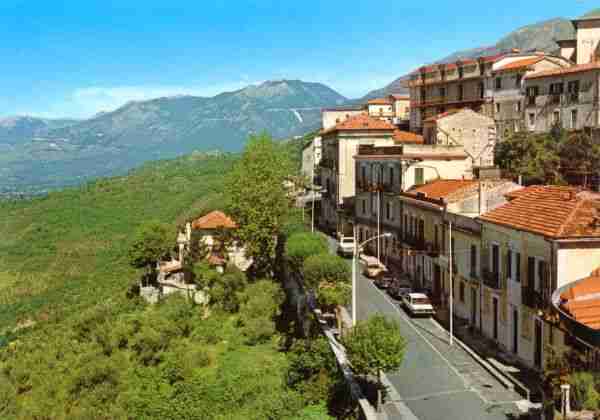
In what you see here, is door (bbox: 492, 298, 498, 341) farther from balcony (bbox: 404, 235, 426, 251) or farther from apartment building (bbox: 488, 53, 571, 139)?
apartment building (bbox: 488, 53, 571, 139)

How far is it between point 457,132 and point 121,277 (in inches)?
1741

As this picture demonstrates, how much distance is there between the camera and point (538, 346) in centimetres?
3092

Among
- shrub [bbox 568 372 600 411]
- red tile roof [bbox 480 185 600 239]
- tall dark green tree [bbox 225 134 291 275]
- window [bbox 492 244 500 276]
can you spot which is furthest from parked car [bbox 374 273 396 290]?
shrub [bbox 568 372 600 411]

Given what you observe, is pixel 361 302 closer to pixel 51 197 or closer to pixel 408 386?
pixel 408 386

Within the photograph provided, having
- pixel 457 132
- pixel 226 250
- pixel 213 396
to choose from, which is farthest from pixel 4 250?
pixel 213 396

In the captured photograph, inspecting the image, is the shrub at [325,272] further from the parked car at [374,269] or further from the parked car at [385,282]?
the parked car at [374,269]

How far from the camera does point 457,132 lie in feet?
226

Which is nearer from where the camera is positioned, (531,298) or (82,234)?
(531,298)

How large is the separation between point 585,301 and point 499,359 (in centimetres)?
760

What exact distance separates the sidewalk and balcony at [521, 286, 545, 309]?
2.81m

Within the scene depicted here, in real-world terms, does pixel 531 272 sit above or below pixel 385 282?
above

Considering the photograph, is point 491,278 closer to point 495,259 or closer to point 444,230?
point 495,259

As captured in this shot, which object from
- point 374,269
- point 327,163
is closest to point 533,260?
point 374,269

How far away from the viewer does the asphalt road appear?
86.9 ft
